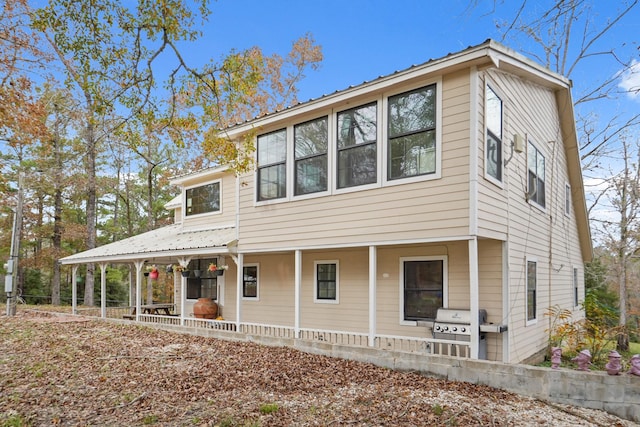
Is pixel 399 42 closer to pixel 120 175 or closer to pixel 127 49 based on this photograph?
pixel 127 49

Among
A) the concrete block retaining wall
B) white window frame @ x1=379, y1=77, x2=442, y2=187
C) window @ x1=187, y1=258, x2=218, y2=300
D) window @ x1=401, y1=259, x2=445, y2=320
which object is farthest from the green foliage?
window @ x1=187, y1=258, x2=218, y2=300

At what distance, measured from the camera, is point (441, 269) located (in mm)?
8219

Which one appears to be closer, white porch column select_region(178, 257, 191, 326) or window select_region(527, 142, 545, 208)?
window select_region(527, 142, 545, 208)

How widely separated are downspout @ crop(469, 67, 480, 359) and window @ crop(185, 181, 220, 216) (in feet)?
28.7

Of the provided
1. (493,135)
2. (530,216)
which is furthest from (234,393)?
(530,216)

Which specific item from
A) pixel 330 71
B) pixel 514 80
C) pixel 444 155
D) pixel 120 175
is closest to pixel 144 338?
pixel 444 155

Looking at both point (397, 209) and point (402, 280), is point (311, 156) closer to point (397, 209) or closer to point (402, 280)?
point (397, 209)

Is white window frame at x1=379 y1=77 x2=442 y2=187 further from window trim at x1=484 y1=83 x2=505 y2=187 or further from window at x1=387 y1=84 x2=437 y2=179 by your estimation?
window trim at x1=484 y1=83 x2=505 y2=187

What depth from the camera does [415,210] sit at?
753cm

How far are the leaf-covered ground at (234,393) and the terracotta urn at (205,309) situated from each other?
3384 mm

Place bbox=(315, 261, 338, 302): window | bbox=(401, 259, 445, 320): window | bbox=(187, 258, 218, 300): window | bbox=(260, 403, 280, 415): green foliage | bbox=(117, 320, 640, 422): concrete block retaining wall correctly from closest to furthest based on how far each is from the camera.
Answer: bbox=(260, 403, 280, 415): green foliage → bbox=(117, 320, 640, 422): concrete block retaining wall → bbox=(401, 259, 445, 320): window → bbox=(315, 261, 338, 302): window → bbox=(187, 258, 218, 300): window

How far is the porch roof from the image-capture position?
36.3 feet

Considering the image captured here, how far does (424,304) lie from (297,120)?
4.86 m

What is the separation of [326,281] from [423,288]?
250 cm
